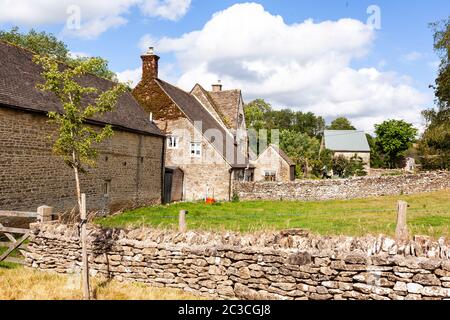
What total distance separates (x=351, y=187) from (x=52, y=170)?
73.9 feet

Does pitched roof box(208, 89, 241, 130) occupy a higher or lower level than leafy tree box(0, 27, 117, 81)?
lower

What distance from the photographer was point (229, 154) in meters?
31.3

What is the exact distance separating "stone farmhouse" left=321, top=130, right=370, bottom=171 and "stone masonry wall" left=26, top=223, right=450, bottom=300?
52.3 metres

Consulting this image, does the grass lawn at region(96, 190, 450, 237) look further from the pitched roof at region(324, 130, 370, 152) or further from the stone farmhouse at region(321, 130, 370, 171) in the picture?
the pitched roof at region(324, 130, 370, 152)

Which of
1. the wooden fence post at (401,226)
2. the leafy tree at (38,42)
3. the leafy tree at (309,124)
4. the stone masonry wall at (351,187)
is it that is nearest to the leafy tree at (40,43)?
the leafy tree at (38,42)

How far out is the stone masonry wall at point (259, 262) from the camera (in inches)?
260

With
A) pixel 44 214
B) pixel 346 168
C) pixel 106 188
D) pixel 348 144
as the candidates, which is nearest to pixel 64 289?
pixel 44 214

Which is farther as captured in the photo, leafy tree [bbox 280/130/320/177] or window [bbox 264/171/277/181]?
leafy tree [bbox 280/130/320/177]

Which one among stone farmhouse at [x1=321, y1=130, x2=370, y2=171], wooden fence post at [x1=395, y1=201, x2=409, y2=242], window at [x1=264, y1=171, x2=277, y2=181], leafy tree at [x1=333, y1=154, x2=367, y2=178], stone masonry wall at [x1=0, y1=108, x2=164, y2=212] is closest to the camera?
wooden fence post at [x1=395, y1=201, x2=409, y2=242]

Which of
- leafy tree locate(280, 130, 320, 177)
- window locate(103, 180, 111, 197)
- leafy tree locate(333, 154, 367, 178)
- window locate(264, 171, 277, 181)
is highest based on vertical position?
leafy tree locate(280, 130, 320, 177)

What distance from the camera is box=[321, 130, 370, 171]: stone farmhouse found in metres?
59.1

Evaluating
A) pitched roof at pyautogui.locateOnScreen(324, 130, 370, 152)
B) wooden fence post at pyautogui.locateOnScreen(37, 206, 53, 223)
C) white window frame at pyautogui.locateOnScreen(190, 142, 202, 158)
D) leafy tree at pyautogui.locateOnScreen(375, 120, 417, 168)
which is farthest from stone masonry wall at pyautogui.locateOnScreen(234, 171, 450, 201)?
leafy tree at pyautogui.locateOnScreen(375, 120, 417, 168)

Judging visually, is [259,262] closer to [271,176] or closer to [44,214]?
[44,214]
